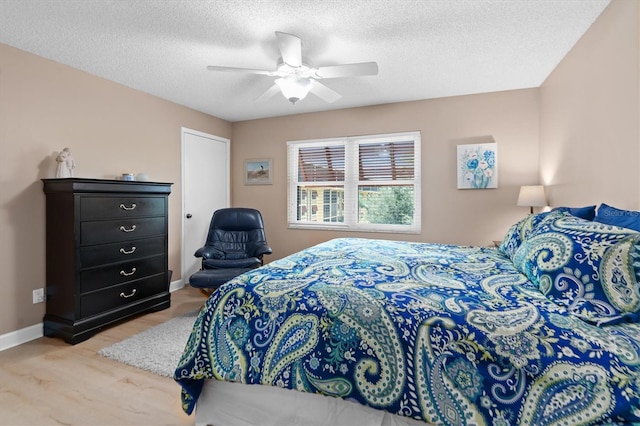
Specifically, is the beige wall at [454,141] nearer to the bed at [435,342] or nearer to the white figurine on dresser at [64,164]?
the bed at [435,342]

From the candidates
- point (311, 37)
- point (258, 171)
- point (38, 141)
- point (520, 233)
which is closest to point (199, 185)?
point (258, 171)

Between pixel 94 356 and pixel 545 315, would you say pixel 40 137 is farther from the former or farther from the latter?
pixel 545 315

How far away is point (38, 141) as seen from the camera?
2.73 metres

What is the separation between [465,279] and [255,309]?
3.47ft

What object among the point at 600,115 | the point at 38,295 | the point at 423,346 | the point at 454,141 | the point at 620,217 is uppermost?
the point at 454,141

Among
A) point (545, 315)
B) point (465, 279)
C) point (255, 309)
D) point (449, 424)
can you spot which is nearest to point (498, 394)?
point (449, 424)

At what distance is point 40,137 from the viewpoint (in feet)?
9.00

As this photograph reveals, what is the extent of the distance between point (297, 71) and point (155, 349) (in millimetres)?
2519

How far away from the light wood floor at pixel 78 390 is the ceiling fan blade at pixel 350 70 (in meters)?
2.51

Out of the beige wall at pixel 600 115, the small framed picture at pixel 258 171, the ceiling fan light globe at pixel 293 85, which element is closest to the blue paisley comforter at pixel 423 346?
the beige wall at pixel 600 115

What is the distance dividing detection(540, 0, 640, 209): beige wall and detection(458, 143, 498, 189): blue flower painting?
2.00 ft

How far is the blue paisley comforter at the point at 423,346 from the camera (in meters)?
0.95

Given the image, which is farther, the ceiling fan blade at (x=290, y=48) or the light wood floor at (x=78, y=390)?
the ceiling fan blade at (x=290, y=48)

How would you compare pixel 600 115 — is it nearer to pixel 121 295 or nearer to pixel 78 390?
pixel 78 390
